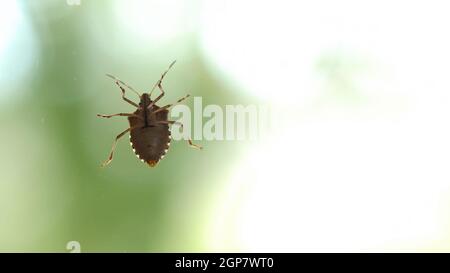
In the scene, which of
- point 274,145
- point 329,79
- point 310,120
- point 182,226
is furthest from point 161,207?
point 329,79

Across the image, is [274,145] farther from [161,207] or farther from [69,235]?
[69,235]

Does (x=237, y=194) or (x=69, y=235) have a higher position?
(x=237, y=194)

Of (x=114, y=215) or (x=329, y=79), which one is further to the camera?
(x=329, y=79)

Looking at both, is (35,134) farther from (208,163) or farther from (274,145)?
(274,145)

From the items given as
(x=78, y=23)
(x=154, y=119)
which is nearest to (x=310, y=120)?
(x=154, y=119)

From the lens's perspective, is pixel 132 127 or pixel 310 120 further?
pixel 310 120

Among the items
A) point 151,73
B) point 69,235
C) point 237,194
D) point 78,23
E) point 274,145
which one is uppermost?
point 78,23
